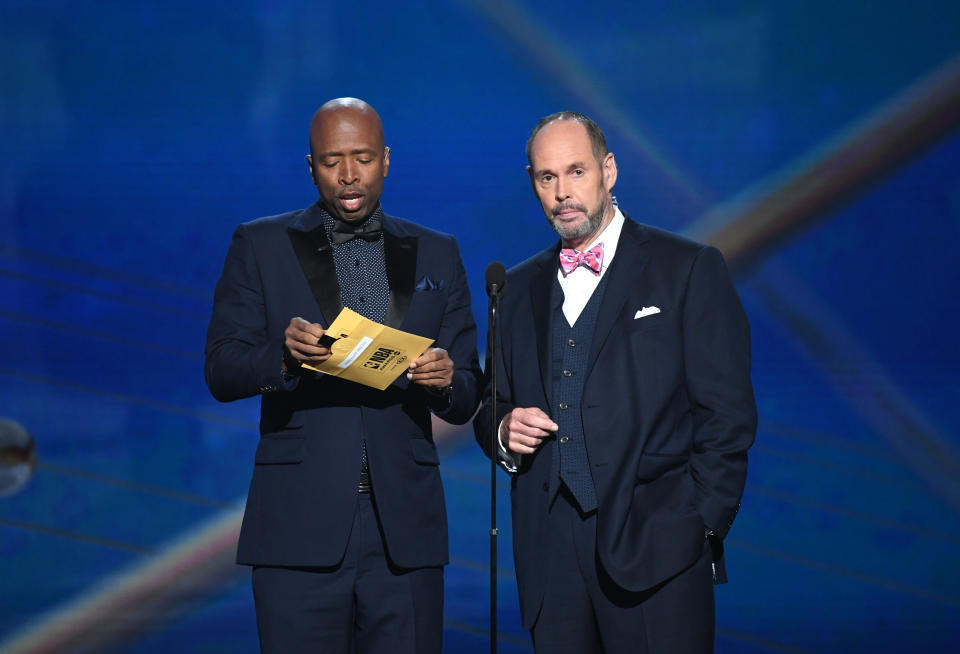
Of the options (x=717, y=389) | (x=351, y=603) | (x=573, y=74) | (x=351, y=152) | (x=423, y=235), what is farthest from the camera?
(x=573, y=74)

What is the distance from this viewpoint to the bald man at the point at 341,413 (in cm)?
254

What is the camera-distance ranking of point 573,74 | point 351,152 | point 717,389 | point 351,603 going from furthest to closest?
point 573,74
point 351,152
point 351,603
point 717,389

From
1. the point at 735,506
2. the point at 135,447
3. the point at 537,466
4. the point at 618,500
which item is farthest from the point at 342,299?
the point at 135,447

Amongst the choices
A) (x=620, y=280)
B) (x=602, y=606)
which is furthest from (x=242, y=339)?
(x=602, y=606)

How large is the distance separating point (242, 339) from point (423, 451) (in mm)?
491

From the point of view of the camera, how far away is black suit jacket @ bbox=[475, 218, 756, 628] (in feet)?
7.80

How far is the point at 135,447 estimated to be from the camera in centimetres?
473

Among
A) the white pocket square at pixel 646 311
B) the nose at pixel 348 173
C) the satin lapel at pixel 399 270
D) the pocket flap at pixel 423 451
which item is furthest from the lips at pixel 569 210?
the pocket flap at pixel 423 451

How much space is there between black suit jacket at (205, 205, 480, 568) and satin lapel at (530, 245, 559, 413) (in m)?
0.22

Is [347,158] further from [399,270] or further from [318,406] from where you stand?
[318,406]

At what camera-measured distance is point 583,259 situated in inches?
102

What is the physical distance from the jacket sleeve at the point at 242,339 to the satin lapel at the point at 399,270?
0.93 ft

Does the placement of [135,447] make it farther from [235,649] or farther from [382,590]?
[382,590]

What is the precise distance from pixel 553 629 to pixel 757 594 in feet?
8.34
